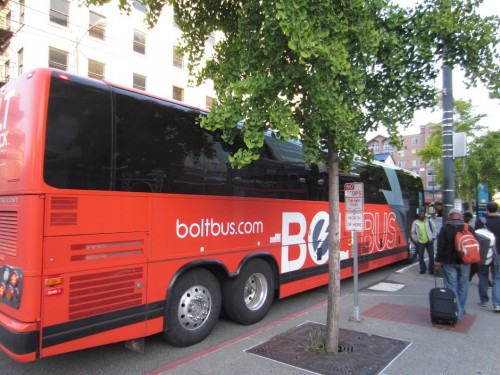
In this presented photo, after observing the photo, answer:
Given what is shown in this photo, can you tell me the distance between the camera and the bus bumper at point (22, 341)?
354cm

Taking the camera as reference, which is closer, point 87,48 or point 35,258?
point 35,258

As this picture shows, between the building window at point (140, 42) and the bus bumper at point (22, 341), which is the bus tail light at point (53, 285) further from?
the building window at point (140, 42)

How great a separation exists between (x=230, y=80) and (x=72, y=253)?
253cm

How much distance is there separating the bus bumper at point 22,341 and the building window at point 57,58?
69.1 feet

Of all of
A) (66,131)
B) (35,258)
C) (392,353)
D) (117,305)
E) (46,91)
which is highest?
(46,91)

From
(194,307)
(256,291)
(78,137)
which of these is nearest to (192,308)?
(194,307)

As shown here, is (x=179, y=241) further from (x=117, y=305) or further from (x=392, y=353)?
(x=392, y=353)

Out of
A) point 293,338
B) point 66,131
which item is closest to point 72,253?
point 66,131

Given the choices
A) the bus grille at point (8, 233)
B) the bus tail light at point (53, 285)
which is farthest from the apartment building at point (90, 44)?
the bus tail light at point (53, 285)

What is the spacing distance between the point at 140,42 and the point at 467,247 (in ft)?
83.5

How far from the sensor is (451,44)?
4816mm

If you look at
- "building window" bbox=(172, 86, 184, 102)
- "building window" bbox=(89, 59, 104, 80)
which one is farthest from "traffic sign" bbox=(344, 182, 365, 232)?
"building window" bbox=(172, 86, 184, 102)

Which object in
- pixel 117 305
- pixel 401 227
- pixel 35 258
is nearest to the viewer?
pixel 35 258

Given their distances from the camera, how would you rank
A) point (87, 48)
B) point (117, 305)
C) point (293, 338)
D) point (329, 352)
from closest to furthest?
point (117, 305) → point (329, 352) → point (293, 338) → point (87, 48)
